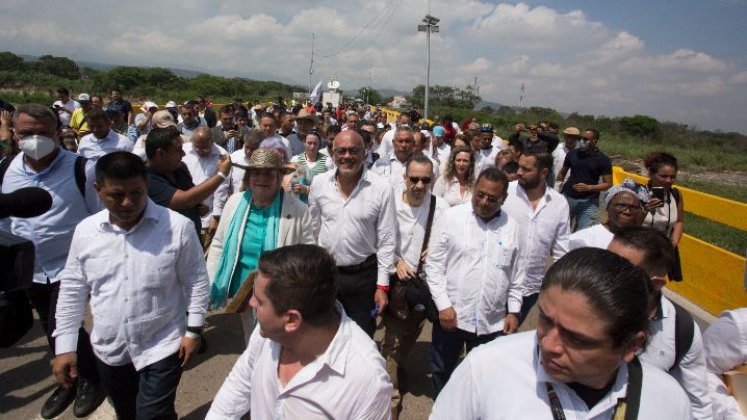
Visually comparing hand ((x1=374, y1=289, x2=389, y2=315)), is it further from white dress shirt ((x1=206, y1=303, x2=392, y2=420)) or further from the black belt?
white dress shirt ((x1=206, y1=303, x2=392, y2=420))

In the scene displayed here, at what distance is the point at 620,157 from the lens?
25438 millimetres

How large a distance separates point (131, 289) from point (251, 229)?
83 centimetres

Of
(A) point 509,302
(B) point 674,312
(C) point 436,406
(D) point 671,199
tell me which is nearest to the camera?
(C) point 436,406

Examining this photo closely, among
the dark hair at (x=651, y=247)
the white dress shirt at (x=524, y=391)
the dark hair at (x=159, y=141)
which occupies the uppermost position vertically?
the dark hair at (x=159, y=141)

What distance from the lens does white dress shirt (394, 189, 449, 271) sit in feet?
11.4

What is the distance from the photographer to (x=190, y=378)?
368 cm

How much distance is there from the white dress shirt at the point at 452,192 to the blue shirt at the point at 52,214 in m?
3.18

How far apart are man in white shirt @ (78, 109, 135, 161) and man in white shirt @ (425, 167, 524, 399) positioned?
454 centimetres

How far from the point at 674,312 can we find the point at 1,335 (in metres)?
2.95

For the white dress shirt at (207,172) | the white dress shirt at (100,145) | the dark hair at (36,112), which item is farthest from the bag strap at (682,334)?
the white dress shirt at (100,145)

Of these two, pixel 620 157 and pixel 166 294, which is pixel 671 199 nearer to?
pixel 166 294

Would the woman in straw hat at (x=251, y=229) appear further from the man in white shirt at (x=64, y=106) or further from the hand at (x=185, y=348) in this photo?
the man in white shirt at (x=64, y=106)

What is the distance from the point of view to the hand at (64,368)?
91.4 inches

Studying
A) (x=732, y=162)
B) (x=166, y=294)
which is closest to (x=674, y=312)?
(x=166, y=294)
